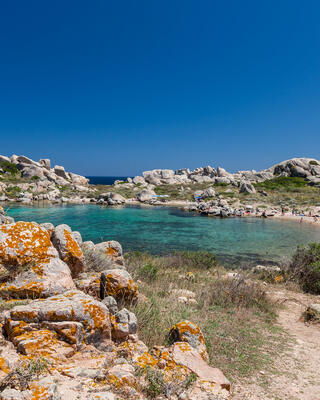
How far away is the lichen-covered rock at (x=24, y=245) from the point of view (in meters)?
4.05

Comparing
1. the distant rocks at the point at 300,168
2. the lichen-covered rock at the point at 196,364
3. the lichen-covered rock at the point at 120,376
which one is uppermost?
the distant rocks at the point at 300,168

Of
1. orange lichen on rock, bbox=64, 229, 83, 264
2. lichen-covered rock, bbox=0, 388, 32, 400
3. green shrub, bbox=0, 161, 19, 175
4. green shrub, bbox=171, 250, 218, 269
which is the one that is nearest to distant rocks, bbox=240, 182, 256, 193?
green shrub, bbox=171, 250, 218, 269

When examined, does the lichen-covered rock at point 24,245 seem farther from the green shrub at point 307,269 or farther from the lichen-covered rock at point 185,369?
the green shrub at point 307,269

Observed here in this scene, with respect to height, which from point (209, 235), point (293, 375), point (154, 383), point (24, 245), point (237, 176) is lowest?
point (209, 235)

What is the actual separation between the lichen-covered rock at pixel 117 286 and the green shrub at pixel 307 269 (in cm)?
687

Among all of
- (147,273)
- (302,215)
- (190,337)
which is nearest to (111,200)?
(302,215)

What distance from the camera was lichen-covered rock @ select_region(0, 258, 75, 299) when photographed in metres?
3.63

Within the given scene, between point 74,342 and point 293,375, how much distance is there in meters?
3.42

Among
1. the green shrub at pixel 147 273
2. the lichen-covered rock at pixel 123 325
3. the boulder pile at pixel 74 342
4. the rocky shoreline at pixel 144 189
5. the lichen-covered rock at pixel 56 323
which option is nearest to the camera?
the boulder pile at pixel 74 342

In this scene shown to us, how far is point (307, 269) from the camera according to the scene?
901 cm

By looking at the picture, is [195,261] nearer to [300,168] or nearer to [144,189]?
[144,189]

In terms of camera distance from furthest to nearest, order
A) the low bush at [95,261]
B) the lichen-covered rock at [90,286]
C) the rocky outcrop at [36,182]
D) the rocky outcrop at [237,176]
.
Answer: the rocky outcrop at [237,176] → the rocky outcrop at [36,182] → the low bush at [95,261] → the lichen-covered rock at [90,286]

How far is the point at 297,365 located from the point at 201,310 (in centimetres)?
212

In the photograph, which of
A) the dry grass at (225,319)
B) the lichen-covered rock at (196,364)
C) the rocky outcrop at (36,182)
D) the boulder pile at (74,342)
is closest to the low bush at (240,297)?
the dry grass at (225,319)
